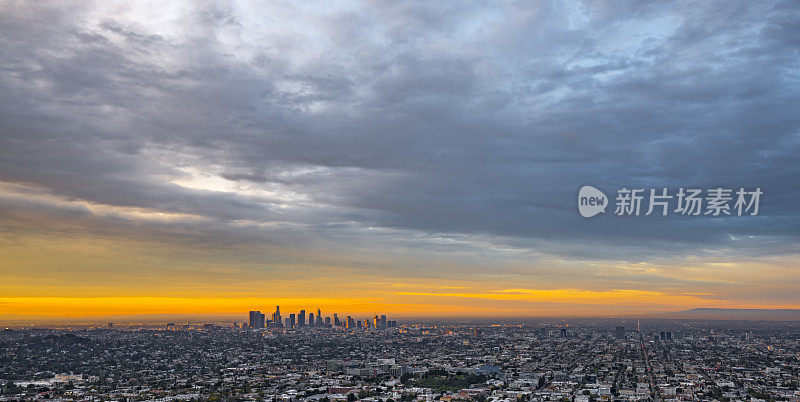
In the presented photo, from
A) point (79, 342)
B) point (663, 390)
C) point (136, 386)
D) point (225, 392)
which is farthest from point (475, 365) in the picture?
point (79, 342)

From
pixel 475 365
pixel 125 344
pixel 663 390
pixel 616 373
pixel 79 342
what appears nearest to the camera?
pixel 663 390

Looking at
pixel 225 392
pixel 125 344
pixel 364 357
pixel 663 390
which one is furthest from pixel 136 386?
pixel 125 344

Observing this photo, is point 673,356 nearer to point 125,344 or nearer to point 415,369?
point 415,369

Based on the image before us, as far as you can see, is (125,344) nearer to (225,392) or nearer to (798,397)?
(225,392)

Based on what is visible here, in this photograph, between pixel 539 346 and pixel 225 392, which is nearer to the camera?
pixel 225 392

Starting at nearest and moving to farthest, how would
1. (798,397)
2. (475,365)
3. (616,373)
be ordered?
(798,397) < (616,373) < (475,365)

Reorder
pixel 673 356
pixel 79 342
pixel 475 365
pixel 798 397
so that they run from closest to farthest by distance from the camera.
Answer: pixel 798 397 < pixel 475 365 < pixel 673 356 < pixel 79 342

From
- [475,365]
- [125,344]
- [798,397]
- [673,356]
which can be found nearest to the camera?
[798,397]

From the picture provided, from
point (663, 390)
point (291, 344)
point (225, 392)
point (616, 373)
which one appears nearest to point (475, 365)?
point (616, 373)

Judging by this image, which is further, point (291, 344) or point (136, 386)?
point (291, 344)
